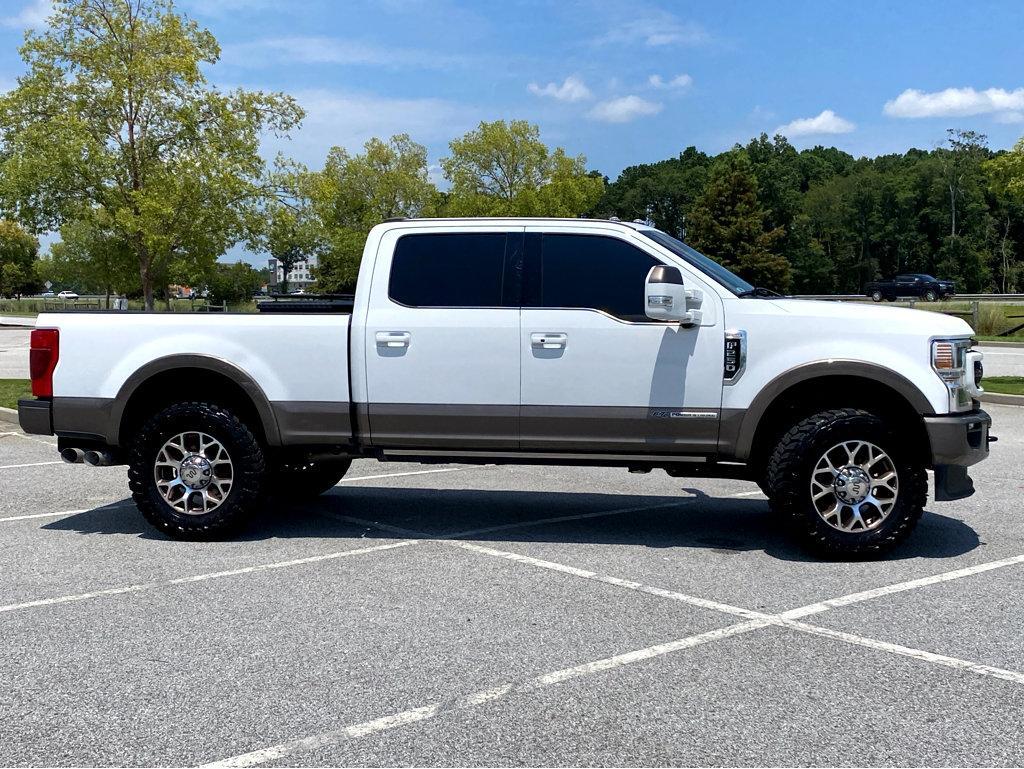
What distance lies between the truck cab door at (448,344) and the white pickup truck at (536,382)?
0.01m

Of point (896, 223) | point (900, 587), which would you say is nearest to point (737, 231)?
point (896, 223)

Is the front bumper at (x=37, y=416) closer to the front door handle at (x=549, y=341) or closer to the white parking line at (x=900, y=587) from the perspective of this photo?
the front door handle at (x=549, y=341)

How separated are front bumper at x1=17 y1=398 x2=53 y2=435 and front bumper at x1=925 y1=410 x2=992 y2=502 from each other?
5684 mm

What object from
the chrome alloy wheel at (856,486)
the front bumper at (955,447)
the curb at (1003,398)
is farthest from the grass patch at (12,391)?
the curb at (1003,398)

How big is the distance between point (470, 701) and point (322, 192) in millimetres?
18472

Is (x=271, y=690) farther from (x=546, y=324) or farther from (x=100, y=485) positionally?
(x=100, y=485)

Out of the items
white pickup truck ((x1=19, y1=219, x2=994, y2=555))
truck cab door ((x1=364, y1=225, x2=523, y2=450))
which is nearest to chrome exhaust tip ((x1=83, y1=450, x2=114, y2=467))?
white pickup truck ((x1=19, y1=219, x2=994, y2=555))

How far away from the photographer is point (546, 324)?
21.2ft

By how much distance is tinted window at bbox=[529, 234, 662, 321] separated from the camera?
6.50m

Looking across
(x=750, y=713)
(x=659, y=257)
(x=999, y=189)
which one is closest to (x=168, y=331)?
(x=659, y=257)

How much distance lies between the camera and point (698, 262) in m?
6.59

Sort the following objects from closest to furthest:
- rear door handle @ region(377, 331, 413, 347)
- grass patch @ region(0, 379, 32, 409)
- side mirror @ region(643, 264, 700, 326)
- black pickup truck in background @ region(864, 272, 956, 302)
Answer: side mirror @ region(643, 264, 700, 326) → rear door handle @ region(377, 331, 413, 347) → grass patch @ region(0, 379, 32, 409) → black pickup truck in background @ region(864, 272, 956, 302)

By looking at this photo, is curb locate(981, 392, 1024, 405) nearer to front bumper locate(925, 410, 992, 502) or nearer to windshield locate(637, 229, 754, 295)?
front bumper locate(925, 410, 992, 502)

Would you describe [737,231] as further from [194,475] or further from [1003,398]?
[194,475]
